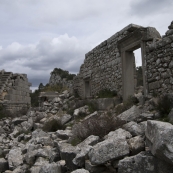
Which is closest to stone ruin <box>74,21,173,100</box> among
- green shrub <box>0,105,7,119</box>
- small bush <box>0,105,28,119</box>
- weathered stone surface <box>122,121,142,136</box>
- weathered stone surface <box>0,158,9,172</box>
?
weathered stone surface <box>122,121,142,136</box>

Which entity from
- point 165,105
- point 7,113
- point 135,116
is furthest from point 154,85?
point 7,113

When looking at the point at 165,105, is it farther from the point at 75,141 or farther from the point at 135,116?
the point at 75,141

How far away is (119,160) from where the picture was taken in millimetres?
3273

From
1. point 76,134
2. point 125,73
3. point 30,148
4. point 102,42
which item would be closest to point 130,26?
point 125,73

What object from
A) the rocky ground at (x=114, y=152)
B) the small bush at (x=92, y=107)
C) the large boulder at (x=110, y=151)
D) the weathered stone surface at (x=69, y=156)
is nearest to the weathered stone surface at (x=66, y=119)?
the small bush at (x=92, y=107)

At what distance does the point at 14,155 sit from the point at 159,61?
183 inches

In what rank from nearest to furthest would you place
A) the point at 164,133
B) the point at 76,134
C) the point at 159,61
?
the point at 164,133
the point at 76,134
the point at 159,61

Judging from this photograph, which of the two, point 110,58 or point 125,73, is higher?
point 110,58

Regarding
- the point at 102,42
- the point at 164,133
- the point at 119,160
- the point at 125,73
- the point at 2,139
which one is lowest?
the point at 2,139

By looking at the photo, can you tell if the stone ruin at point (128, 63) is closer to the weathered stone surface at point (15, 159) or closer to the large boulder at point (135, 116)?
the large boulder at point (135, 116)

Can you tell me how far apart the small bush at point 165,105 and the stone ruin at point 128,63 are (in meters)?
0.56

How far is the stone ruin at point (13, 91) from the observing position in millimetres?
15016

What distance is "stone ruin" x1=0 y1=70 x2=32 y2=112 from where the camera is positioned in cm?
1502

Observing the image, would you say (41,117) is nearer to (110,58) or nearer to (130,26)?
(110,58)
